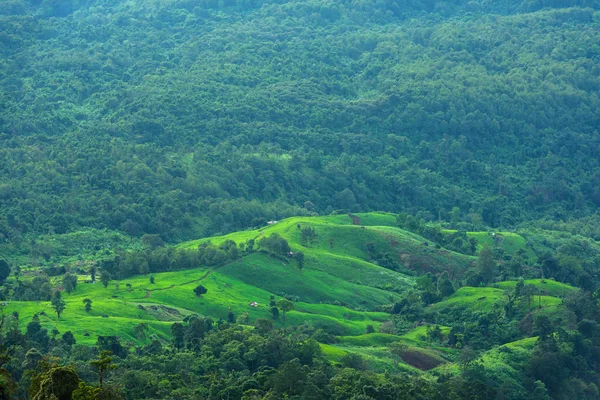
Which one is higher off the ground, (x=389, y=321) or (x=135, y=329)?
(x=135, y=329)

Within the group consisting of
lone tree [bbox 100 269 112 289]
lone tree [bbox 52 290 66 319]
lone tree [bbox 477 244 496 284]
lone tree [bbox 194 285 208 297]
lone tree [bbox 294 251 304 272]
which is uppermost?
lone tree [bbox 52 290 66 319]

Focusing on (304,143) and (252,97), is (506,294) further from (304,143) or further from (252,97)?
(252,97)

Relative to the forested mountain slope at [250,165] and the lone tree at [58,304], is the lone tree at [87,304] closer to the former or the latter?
the lone tree at [58,304]

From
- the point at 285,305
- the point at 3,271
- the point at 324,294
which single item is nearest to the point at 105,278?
the point at 3,271

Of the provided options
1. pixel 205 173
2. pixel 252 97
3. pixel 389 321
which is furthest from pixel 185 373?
pixel 252 97

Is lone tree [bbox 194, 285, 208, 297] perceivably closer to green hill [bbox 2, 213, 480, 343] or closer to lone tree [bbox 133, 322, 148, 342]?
green hill [bbox 2, 213, 480, 343]

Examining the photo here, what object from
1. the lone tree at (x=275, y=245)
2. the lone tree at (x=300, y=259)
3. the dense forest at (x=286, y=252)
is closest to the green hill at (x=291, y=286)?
the dense forest at (x=286, y=252)

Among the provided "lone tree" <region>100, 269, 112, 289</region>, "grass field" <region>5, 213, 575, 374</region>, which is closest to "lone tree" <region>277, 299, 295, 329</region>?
"grass field" <region>5, 213, 575, 374</region>

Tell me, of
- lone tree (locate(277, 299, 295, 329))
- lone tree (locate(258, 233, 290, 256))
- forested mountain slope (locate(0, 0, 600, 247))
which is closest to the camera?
lone tree (locate(277, 299, 295, 329))
